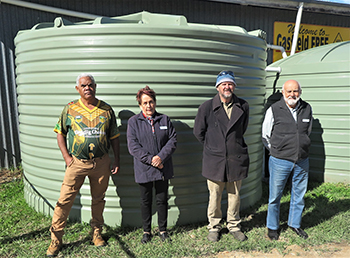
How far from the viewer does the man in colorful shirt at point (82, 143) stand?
10.5 ft

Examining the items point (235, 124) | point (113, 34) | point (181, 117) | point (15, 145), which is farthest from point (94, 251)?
point (15, 145)

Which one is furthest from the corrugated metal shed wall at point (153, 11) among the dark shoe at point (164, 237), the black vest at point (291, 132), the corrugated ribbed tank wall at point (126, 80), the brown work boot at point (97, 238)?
the black vest at point (291, 132)

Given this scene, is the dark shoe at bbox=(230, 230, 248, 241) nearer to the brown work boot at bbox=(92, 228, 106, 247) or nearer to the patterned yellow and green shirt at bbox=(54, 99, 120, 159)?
the brown work boot at bbox=(92, 228, 106, 247)

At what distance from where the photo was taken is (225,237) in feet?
11.9

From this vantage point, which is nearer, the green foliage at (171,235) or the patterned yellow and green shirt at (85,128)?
the patterned yellow and green shirt at (85,128)

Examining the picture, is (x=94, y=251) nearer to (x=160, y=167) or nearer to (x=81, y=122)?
(x=160, y=167)

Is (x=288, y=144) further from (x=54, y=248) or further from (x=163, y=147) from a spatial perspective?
(x=54, y=248)

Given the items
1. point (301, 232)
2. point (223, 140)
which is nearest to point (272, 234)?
point (301, 232)

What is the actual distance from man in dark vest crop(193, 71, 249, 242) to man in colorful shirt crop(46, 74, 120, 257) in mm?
1087

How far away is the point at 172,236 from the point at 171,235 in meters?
0.03

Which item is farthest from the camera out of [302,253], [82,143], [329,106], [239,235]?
[329,106]

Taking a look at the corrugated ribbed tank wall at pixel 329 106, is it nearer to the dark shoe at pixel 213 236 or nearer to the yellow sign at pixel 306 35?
the dark shoe at pixel 213 236

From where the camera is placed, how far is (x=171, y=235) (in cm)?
369

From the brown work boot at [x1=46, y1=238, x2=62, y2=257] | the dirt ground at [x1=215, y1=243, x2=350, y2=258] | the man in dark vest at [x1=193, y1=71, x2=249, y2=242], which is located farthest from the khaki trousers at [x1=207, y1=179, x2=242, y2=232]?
the brown work boot at [x1=46, y1=238, x2=62, y2=257]
